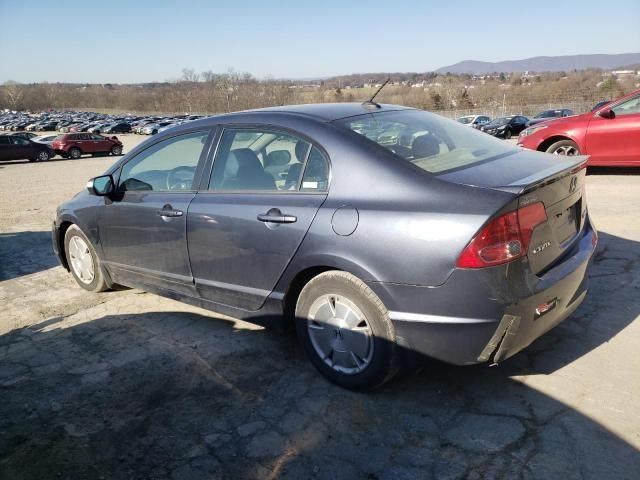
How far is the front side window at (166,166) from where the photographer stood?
3.76m

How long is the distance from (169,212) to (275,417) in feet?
5.70

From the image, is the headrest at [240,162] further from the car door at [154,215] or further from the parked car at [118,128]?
the parked car at [118,128]

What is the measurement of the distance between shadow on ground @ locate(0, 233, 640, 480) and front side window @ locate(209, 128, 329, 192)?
3.81 feet

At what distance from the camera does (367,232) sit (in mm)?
2674

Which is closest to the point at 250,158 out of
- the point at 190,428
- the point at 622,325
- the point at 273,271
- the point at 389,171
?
the point at 273,271

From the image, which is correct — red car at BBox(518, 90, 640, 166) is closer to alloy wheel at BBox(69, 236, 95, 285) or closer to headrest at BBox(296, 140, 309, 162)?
headrest at BBox(296, 140, 309, 162)

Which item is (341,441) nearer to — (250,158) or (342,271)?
(342,271)

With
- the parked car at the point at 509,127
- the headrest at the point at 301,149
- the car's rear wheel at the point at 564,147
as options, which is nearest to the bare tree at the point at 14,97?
the parked car at the point at 509,127

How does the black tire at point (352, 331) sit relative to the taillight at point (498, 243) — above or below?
below

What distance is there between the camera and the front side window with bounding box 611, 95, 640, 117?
8258mm

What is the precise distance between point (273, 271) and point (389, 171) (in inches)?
37.4

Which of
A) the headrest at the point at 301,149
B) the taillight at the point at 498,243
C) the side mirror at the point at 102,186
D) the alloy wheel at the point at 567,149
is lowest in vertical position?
the alloy wheel at the point at 567,149

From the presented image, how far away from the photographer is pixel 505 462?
2.30 metres

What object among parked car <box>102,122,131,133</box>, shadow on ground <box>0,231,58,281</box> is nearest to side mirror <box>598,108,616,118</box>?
shadow on ground <box>0,231,58,281</box>
